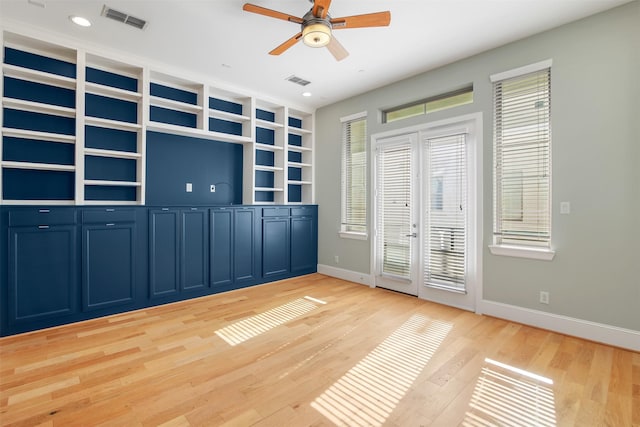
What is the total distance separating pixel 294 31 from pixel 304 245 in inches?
138

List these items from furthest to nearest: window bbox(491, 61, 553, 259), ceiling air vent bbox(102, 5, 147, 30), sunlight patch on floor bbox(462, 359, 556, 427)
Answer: window bbox(491, 61, 553, 259), ceiling air vent bbox(102, 5, 147, 30), sunlight patch on floor bbox(462, 359, 556, 427)

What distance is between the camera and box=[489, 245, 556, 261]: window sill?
124 inches

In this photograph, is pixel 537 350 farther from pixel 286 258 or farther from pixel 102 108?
pixel 102 108

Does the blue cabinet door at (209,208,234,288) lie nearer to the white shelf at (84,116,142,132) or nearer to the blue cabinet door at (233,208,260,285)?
the blue cabinet door at (233,208,260,285)

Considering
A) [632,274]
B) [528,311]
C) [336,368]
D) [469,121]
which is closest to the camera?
[336,368]

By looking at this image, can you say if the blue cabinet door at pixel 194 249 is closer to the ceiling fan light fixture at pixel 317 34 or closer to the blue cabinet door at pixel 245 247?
the blue cabinet door at pixel 245 247

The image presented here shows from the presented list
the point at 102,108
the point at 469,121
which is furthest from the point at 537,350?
the point at 102,108

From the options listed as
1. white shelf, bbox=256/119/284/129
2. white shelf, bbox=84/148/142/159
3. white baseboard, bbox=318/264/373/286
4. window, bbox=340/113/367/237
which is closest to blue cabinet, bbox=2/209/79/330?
white shelf, bbox=84/148/142/159

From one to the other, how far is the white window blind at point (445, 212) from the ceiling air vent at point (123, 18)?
3.59 meters

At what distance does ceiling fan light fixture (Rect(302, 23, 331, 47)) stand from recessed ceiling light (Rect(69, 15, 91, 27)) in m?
2.25

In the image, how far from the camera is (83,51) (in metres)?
3.40

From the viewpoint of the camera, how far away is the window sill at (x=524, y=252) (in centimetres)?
316

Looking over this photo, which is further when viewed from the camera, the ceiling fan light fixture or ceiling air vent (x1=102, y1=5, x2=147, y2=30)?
ceiling air vent (x1=102, y1=5, x2=147, y2=30)

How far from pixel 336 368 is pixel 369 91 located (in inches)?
163
